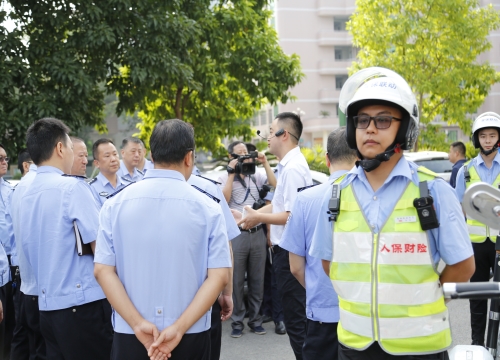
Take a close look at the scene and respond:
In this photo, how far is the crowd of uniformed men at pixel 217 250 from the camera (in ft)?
8.61

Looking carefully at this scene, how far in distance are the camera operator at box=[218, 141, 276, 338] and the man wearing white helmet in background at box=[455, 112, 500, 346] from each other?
7.43ft

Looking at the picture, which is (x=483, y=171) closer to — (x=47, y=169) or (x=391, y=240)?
(x=391, y=240)

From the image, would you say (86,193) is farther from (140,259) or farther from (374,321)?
(374,321)

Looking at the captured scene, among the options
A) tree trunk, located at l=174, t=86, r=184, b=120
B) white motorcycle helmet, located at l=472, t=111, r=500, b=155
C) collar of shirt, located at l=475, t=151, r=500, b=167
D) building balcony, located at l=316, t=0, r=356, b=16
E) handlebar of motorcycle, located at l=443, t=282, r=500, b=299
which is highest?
building balcony, located at l=316, t=0, r=356, b=16

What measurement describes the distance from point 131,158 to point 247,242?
1774mm

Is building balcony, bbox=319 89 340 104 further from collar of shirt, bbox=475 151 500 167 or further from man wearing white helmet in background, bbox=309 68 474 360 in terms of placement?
man wearing white helmet in background, bbox=309 68 474 360

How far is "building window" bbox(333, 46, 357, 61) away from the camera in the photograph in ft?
183

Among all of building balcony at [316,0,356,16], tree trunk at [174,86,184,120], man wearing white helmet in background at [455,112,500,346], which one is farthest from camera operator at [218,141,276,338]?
building balcony at [316,0,356,16]

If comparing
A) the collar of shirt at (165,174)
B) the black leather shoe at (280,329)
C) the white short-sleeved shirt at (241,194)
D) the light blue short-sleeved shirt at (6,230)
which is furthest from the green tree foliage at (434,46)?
the collar of shirt at (165,174)

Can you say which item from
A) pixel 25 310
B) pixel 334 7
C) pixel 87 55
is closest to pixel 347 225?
pixel 25 310

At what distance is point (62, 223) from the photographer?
403cm

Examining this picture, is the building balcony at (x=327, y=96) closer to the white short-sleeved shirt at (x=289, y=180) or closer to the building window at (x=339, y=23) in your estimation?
the building window at (x=339, y=23)

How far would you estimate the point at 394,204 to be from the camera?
2691 millimetres

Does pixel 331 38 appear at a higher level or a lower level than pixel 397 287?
higher
